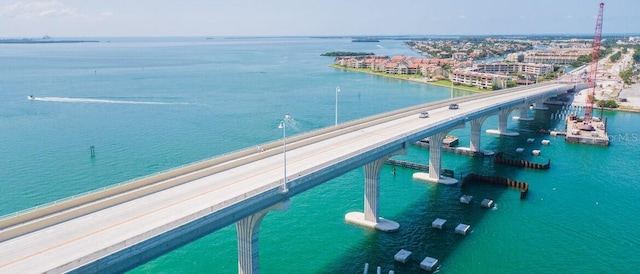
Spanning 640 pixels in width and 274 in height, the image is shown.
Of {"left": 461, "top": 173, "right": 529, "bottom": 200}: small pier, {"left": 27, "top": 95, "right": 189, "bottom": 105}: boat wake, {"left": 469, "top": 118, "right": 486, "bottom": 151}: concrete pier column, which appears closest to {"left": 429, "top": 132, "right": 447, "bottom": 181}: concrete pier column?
{"left": 461, "top": 173, "right": 529, "bottom": 200}: small pier

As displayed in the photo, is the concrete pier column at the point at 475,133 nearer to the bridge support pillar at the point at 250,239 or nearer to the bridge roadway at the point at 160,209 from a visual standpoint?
the bridge roadway at the point at 160,209

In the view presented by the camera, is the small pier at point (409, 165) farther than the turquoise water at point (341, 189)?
Yes

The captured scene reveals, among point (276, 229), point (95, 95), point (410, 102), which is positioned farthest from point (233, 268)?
point (95, 95)

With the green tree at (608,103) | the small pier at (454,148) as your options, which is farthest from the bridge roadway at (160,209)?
the green tree at (608,103)

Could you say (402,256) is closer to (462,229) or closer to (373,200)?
(373,200)

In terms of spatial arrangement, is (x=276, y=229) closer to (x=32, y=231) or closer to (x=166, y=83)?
(x=32, y=231)

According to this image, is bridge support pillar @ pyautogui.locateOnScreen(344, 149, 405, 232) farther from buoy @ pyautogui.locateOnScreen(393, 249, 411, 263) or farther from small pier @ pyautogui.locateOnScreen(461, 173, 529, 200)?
small pier @ pyautogui.locateOnScreen(461, 173, 529, 200)
